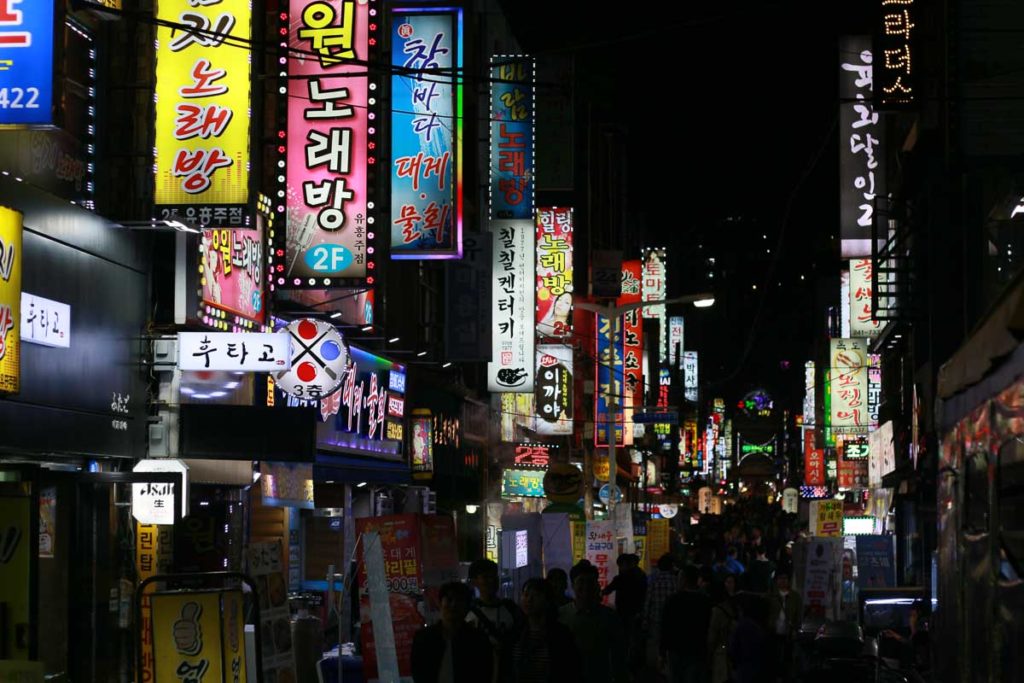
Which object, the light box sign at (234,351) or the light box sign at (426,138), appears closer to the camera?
the light box sign at (234,351)

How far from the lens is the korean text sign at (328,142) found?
19.6m

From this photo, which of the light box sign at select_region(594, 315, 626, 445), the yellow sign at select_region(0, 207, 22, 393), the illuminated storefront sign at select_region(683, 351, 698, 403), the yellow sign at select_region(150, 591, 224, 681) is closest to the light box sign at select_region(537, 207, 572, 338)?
the light box sign at select_region(594, 315, 626, 445)

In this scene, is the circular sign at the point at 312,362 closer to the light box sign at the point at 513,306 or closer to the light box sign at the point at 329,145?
the light box sign at the point at 329,145

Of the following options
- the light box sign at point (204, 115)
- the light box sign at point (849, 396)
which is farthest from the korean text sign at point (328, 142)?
the light box sign at point (849, 396)

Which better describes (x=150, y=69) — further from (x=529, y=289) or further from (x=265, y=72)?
(x=529, y=289)

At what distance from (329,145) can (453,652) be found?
35.7ft

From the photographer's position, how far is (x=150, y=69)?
57.7ft

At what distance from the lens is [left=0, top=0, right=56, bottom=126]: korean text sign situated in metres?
12.6

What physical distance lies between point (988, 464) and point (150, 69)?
13004mm

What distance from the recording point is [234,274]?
65.3ft

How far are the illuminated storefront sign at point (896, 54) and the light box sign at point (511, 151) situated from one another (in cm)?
998

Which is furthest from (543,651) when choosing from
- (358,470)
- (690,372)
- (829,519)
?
(690,372)

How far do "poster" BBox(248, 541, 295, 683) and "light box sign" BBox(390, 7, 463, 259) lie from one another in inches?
430

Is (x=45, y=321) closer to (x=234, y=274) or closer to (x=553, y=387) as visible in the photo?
(x=234, y=274)
